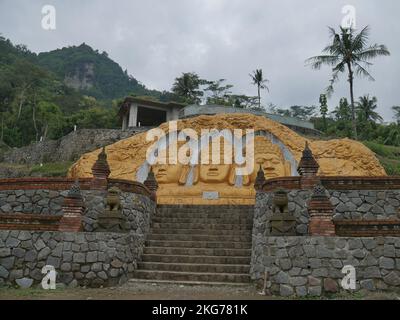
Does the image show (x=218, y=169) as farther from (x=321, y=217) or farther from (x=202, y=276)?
(x=321, y=217)

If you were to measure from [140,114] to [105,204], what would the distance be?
20711 mm

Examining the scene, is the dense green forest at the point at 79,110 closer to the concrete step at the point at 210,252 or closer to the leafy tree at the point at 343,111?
the leafy tree at the point at 343,111

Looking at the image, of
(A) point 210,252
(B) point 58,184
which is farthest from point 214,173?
(B) point 58,184

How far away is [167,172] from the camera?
16609 millimetres

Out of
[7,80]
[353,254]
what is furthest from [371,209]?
[7,80]

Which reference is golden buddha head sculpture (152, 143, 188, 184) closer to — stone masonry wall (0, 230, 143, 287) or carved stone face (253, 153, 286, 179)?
carved stone face (253, 153, 286, 179)

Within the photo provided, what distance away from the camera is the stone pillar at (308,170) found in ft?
30.9

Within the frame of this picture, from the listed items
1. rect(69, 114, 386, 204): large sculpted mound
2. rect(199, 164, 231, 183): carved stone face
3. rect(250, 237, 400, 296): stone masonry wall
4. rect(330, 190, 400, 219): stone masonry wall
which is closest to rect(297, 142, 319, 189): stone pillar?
rect(330, 190, 400, 219): stone masonry wall

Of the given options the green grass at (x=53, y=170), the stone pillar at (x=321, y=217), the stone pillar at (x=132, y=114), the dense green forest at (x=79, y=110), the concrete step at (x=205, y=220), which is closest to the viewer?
the stone pillar at (x=321, y=217)

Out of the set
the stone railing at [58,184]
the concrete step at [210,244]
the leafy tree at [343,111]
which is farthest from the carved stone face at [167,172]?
the leafy tree at [343,111]

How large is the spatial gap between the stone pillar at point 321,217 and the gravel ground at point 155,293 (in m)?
1.26

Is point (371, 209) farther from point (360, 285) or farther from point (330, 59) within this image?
point (330, 59)

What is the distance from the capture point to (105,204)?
31.2 ft

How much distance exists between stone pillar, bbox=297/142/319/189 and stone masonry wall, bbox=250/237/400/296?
6.71 ft
